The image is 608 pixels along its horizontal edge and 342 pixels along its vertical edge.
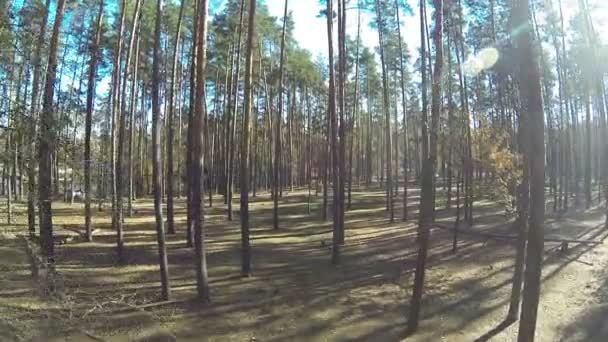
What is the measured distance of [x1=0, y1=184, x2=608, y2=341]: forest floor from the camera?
11.3 m

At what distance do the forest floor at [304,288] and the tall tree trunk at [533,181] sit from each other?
453cm

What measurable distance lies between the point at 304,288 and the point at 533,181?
845 centimetres

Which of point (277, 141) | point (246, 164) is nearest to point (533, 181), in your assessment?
point (246, 164)

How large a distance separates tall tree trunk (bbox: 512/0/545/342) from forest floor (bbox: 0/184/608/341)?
4.53 metres

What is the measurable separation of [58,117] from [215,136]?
38.1 m

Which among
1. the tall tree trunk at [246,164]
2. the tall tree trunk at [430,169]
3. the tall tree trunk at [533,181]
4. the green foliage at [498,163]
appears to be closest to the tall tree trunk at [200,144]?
the tall tree trunk at [246,164]

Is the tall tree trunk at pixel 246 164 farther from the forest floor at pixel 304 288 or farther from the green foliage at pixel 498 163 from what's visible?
the green foliage at pixel 498 163

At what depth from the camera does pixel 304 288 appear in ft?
48.3

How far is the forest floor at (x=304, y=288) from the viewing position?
11.3 m

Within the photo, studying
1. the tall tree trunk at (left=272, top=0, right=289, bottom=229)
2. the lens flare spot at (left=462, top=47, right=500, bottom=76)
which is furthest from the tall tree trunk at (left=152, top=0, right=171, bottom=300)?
the lens flare spot at (left=462, top=47, right=500, bottom=76)

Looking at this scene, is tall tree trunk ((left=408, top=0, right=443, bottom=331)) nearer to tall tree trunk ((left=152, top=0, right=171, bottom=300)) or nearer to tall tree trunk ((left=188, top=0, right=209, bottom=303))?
tall tree trunk ((left=188, top=0, right=209, bottom=303))

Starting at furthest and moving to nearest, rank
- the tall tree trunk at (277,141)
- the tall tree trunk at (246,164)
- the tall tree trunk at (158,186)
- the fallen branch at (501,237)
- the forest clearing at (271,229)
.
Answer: the tall tree trunk at (277,141), the fallen branch at (501,237), the tall tree trunk at (246,164), the tall tree trunk at (158,186), the forest clearing at (271,229)

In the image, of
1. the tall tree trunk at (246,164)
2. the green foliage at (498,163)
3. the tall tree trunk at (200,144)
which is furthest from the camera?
the tall tree trunk at (246,164)

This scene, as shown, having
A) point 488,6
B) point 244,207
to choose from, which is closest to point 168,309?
point 244,207
